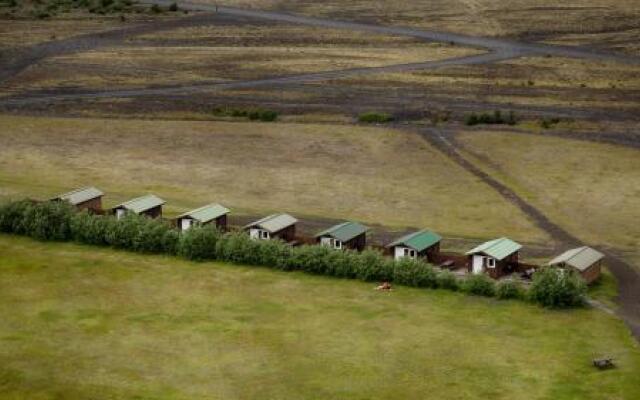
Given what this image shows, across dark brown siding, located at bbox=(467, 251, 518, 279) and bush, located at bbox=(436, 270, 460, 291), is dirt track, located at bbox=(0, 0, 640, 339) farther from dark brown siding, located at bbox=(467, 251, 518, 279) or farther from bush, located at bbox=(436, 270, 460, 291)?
bush, located at bbox=(436, 270, 460, 291)

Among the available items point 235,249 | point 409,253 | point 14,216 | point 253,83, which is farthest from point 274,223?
point 253,83

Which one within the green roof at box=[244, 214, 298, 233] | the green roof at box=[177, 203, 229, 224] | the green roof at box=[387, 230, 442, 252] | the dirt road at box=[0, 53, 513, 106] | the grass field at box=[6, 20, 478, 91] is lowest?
the green roof at box=[387, 230, 442, 252]

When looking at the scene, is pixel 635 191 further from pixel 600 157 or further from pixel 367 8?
pixel 367 8

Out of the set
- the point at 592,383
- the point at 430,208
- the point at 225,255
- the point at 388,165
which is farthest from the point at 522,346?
the point at 388,165

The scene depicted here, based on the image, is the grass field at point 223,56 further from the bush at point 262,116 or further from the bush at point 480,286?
the bush at point 480,286

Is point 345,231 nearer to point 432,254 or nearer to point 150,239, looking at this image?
point 432,254

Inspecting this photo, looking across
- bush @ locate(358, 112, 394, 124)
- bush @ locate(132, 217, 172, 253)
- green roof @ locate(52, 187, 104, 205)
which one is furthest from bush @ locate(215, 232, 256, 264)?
bush @ locate(358, 112, 394, 124)
